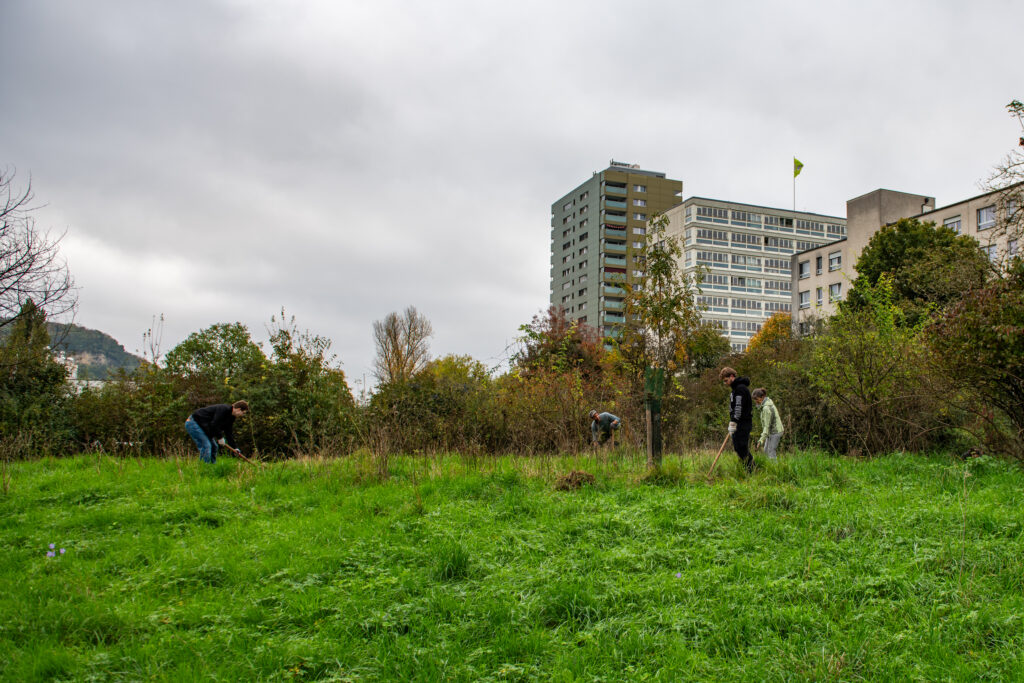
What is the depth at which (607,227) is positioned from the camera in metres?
98.9

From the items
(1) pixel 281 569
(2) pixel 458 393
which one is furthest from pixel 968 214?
(1) pixel 281 569

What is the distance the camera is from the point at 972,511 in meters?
6.70

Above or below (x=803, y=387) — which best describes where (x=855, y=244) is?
above

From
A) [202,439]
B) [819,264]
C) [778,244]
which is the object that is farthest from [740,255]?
[202,439]

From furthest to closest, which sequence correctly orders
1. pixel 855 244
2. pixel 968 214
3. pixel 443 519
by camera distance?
pixel 855 244
pixel 968 214
pixel 443 519

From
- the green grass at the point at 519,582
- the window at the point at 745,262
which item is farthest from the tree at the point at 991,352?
the window at the point at 745,262

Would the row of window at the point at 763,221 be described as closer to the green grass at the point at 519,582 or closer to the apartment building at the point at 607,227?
the apartment building at the point at 607,227

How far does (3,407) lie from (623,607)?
17.2 metres

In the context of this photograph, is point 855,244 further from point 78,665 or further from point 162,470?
point 78,665

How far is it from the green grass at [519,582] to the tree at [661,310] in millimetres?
5723

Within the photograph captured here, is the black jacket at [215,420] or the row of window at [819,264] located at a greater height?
the row of window at [819,264]

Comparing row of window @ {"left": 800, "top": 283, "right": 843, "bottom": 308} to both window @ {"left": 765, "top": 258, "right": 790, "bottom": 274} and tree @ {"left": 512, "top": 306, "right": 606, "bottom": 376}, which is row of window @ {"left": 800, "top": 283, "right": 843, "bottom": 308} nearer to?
window @ {"left": 765, "top": 258, "right": 790, "bottom": 274}

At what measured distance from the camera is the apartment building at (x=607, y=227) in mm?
98000

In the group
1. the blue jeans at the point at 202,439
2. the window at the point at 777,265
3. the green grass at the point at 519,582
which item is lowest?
the green grass at the point at 519,582
